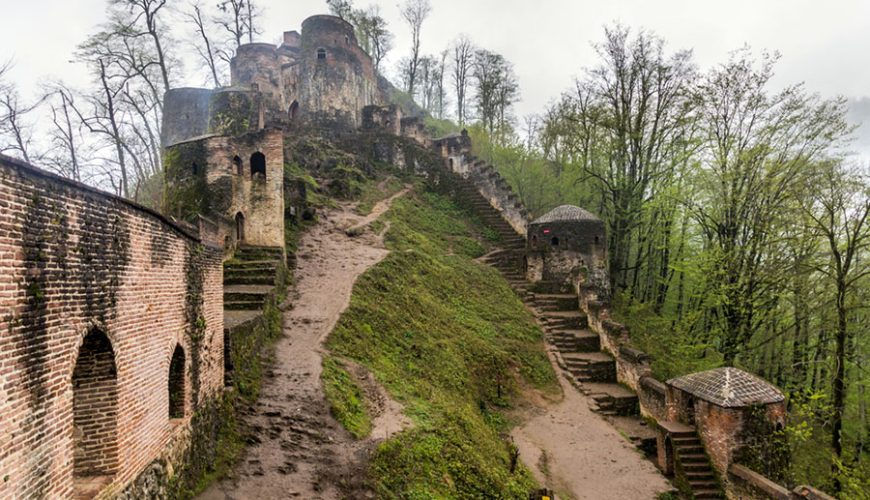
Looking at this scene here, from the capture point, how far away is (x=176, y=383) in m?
6.80

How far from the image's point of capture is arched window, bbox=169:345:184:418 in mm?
6758

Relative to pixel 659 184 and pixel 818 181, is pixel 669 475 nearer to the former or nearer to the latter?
pixel 818 181

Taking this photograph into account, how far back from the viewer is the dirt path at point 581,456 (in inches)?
420

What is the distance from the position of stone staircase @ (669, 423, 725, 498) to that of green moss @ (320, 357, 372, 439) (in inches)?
324

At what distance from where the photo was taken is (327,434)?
26.7 feet

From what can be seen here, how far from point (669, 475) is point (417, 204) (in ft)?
59.2

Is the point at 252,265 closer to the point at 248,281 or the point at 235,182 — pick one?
the point at 248,281

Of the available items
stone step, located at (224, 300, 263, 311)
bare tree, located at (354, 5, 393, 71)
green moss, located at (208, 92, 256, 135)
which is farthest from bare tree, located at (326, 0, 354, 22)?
stone step, located at (224, 300, 263, 311)

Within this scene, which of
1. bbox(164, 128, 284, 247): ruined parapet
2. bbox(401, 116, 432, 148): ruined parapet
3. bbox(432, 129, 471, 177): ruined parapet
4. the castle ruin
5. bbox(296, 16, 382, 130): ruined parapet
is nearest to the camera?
the castle ruin

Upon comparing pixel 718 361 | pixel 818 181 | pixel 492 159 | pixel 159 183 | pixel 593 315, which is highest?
pixel 492 159

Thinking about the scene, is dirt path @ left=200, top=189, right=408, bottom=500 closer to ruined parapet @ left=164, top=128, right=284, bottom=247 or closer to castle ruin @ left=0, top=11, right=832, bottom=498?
castle ruin @ left=0, top=11, right=832, bottom=498

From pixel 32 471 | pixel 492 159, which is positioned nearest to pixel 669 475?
pixel 32 471

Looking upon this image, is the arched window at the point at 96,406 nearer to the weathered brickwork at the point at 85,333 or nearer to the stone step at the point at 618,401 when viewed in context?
the weathered brickwork at the point at 85,333

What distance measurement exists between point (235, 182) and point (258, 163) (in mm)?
1142
